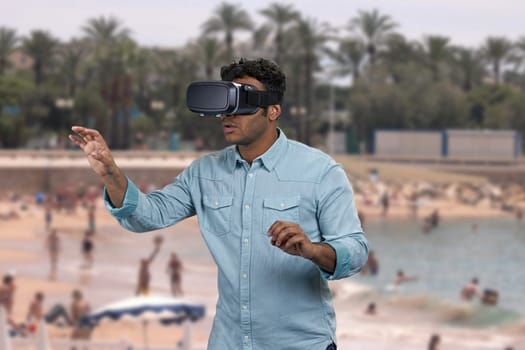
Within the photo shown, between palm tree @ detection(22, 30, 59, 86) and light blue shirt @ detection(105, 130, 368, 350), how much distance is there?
2432 inches

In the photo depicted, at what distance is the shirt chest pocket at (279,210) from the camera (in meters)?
2.55

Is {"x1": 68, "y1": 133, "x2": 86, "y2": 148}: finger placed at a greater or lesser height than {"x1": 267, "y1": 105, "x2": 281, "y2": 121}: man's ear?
lesser

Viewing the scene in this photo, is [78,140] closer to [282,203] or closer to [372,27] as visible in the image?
[282,203]

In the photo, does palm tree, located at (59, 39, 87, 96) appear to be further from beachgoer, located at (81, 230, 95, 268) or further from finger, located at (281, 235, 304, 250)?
finger, located at (281, 235, 304, 250)

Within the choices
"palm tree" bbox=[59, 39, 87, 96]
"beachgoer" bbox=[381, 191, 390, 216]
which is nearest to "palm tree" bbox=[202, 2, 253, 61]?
"palm tree" bbox=[59, 39, 87, 96]

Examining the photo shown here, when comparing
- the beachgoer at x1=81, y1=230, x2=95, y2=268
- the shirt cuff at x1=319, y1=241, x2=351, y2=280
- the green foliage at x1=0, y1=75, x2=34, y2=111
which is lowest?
the beachgoer at x1=81, y1=230, x2=95, y2=268

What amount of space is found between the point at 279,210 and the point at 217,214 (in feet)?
0.52

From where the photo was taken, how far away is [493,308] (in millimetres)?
30641

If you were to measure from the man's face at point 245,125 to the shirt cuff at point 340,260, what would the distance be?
33cm

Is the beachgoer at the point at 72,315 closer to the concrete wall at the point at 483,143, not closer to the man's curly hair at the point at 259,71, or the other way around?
the man's curly hair at the point at 259,71

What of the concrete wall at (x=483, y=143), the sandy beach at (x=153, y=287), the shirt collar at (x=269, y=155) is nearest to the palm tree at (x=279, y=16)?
the concrete wall at (x=483, y=143)

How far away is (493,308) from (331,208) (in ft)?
94.8

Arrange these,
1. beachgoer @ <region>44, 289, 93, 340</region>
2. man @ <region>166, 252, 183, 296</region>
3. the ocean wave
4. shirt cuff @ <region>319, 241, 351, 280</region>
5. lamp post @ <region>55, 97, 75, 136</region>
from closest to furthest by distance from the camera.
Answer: shirt cuff @ <region>319, 241, 351, 280</region> < beachgoer @ <region>44, 289, 93, 340</region> < man @ <region>166, 252, 183, 296</region> < the ocean wave < lamp post @ <region>55, 97, 75, 136</region>

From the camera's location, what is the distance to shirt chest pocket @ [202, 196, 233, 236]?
2.62 m
